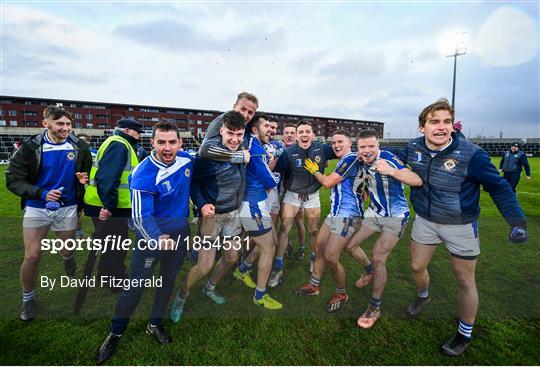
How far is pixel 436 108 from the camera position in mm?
2672

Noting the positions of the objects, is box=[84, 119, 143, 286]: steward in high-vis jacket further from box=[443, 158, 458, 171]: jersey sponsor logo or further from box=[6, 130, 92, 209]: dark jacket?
box=[443, 158, 458, 171]: jersey sponsor logo

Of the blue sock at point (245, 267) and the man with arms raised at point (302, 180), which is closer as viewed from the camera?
the blue sock at point (245, 267)

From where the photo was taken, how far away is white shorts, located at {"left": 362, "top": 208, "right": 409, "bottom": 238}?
3.13m

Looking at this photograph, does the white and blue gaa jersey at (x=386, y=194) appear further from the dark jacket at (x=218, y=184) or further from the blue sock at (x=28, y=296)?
the blue sock at (x=28, y=296)

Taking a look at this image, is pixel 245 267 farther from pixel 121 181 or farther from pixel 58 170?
pixel 58 170

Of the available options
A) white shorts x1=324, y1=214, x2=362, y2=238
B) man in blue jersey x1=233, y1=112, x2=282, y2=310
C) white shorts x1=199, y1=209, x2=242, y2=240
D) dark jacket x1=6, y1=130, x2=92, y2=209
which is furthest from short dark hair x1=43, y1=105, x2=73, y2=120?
white shorts x1=324, y1=214, x2=362, y2=238

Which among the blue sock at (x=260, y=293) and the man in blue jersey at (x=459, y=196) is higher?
the man in blue jersey at (x=459, y=196)

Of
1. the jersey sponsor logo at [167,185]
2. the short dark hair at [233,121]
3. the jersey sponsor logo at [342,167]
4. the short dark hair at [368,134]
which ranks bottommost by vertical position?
the jersey sponsor logo at [167,185]

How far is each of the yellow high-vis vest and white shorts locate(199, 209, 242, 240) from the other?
41.7 inches

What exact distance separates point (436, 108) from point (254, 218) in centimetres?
228

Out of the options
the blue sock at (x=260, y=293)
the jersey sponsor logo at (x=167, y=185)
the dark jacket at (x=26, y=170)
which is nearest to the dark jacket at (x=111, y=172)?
the dark jacket at (x=26, y=170)

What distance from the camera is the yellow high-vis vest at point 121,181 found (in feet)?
10.7

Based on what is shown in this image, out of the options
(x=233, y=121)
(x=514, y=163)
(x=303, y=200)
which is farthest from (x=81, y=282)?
(x=514, y=163)

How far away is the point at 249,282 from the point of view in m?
3.92
